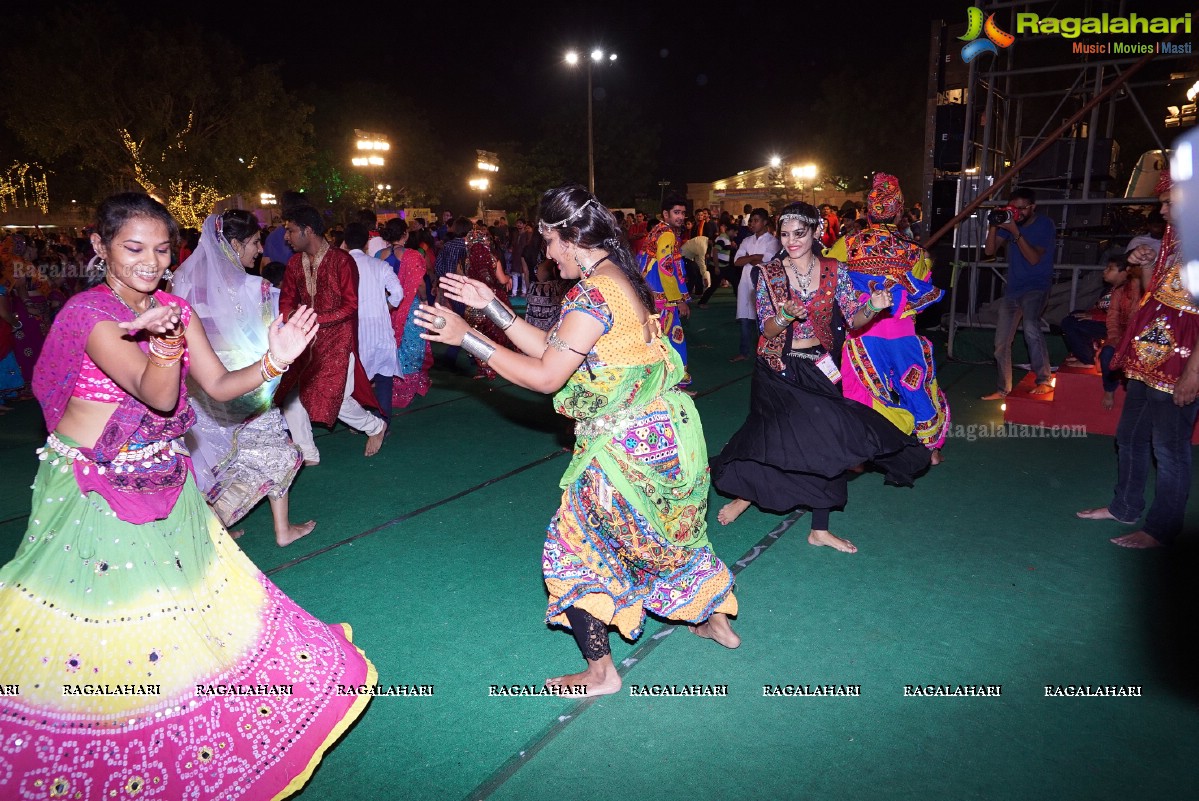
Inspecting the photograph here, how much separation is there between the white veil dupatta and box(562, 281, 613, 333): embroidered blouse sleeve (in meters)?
1.95

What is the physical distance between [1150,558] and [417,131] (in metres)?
50.4

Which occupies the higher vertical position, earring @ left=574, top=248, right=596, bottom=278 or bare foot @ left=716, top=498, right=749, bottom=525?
earring @ left=574, top=248, right=596, bottom=278

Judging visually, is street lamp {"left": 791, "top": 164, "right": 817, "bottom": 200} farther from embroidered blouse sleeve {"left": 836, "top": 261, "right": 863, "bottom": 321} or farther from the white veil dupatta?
the white veil dupatta

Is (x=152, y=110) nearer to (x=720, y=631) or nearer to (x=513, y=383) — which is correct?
(x=513, y=383)

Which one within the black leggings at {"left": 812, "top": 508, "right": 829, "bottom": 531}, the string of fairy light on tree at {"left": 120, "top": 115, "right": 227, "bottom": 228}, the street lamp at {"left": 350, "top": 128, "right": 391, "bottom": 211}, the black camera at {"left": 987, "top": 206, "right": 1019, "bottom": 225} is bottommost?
the black leggings at {"left": 812, "top": 508, "right": 829, "bottom": 531}

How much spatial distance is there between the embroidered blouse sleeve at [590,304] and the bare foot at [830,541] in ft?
7.51

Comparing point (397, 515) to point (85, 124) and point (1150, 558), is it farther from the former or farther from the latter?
point (85, 124)

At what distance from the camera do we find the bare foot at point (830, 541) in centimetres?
427

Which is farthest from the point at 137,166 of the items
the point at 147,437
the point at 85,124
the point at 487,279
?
the point at 147,437

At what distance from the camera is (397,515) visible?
4.93 m

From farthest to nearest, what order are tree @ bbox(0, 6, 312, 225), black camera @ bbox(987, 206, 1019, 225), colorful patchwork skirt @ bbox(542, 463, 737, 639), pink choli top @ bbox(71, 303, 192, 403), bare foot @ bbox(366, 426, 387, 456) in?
1. tree @ bbox(0, 6, 312, 225)
2. black camera @ bbox(987, 206, 1019, 225)
3. bare foot @ bbox(366, 426, 387, 456)
4. colorful patchwork skirt @ bbox(542, 463, 737, 639)
5. pink choli top @ bbox(71, 303, 192, 403)

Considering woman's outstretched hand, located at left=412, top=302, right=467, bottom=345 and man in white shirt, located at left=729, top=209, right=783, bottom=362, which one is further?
man in white shirt, located at left=729, top=209, right=783, bottom=362

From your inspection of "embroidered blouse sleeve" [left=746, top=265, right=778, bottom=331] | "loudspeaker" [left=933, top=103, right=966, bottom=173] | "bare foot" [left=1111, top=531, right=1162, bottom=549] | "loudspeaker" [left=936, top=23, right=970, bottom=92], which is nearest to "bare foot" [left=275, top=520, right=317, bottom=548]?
"embroidered blouse sleeve" [left=746, top=265, right=778, bottom=331]

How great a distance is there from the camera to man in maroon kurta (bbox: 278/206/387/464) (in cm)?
533
